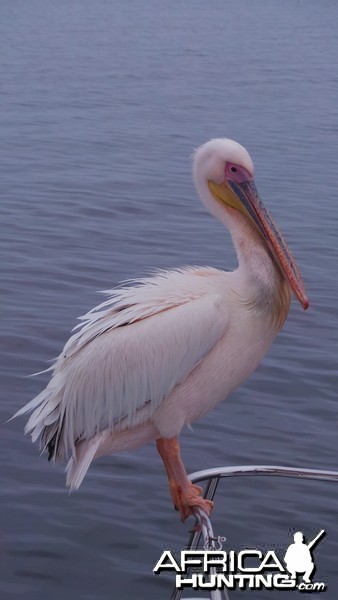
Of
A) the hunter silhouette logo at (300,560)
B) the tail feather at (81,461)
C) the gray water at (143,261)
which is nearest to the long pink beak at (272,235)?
the tail feather at (81,461)

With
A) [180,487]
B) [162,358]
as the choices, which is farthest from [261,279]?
[180,487]

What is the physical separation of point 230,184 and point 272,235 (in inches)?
9.0

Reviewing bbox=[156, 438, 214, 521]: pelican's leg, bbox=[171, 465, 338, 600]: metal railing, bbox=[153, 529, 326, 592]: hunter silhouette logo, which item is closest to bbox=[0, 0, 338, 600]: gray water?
bbox=[156, 438, 214, 521]: pelican's leg

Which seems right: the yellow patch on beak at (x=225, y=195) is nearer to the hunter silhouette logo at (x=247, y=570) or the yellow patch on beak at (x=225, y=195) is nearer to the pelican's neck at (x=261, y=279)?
the pelican's neck at (x=261, y=279)

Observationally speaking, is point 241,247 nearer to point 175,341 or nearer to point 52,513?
point 175,341

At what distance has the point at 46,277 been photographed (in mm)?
7484

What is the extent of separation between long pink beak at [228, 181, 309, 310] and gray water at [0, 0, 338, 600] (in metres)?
1.39

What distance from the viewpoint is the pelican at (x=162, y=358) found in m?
3.08

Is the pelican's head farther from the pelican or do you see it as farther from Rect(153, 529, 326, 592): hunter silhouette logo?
Rect(153, 529, 326, 592): hunter silhouette logo

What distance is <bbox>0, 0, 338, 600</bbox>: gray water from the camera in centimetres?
453

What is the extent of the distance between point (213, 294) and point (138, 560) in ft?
5.31

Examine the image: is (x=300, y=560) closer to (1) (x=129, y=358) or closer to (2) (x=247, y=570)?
(2) (x=247, y=570)

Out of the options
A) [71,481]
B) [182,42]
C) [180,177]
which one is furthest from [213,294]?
[182,42]

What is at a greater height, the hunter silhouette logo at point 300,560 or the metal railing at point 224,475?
the metal railing at point 224,475
